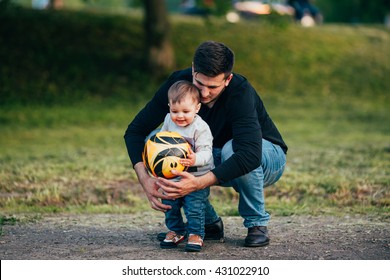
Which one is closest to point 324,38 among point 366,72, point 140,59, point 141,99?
point 366,72

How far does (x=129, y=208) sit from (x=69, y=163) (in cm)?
233

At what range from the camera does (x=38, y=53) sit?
2034 centimetres

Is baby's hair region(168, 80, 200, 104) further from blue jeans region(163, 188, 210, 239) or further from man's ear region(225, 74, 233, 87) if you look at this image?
blue jeans region(163, 188, 210, 239)

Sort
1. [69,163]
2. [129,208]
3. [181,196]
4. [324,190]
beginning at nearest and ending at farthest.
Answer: [181,196] < [129,208] < [324,190] < [69,163]

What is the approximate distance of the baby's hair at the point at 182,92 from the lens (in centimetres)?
464

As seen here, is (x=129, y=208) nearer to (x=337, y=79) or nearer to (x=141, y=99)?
(x=141, y=99)

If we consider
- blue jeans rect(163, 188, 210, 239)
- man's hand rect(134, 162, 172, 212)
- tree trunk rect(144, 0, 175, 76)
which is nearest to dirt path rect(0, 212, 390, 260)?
blue jeans rect(163, 188, 210, 239)

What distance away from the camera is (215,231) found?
5.29 m

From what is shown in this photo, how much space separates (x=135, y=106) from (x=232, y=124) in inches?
529

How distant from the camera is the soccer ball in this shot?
4.64 meters

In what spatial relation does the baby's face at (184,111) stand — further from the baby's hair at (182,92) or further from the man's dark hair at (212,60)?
the man's dark hair at (212,60)

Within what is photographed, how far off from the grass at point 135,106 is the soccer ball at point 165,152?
6.81 feet

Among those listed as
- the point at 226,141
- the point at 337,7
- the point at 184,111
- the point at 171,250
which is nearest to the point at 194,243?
the point at 171,250

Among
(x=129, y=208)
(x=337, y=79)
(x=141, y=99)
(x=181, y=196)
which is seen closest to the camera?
(x=181, y=196)
